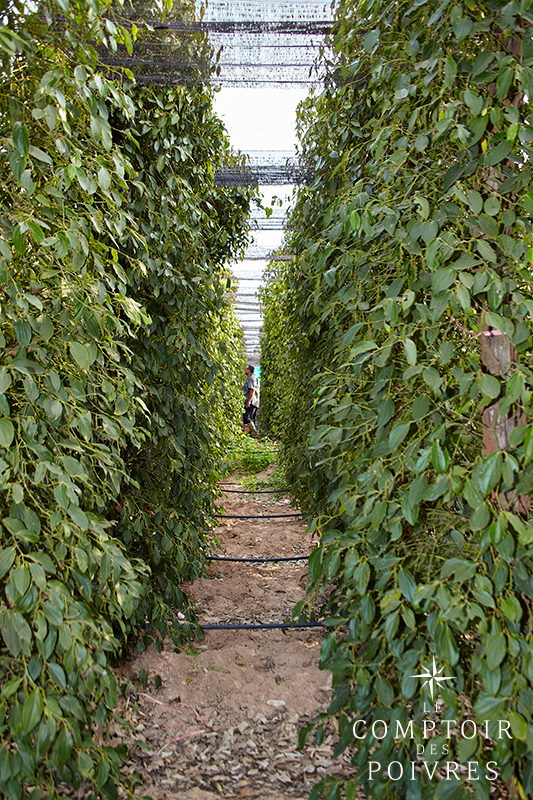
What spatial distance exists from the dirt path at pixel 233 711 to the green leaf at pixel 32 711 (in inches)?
15.9

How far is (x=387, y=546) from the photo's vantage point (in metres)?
1.17

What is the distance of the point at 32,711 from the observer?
883 millimetres

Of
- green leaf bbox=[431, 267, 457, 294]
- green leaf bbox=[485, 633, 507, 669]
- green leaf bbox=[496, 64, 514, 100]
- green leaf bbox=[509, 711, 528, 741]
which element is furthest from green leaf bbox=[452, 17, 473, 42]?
green leaf bbox=[509, 711, 528, 741]

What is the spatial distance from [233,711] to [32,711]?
3.40 feet

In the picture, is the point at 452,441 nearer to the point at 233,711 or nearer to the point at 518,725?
the point at 518,725

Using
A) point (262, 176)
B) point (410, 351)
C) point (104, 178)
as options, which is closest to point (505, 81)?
point (410, 351)

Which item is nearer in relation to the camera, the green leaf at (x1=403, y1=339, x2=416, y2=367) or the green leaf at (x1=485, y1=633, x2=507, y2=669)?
the green leaf at (x1=485, y1=633, x2=507, y2=669)

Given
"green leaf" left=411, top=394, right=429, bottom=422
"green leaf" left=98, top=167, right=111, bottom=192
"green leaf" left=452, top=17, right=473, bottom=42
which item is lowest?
"green leaf" left=411, top=394, right=429, bottom=422

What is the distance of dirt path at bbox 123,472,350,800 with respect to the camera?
144 cm

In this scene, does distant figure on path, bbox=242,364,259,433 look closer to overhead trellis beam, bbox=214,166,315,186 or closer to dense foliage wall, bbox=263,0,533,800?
overhead trellis beam, bbox=214,166,315,186

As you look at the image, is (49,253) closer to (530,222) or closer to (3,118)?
(3,118)

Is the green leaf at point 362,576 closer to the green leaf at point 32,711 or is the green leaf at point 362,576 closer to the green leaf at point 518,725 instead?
the green leaf at point 518,725

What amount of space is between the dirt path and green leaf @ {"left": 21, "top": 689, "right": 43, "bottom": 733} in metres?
0.40

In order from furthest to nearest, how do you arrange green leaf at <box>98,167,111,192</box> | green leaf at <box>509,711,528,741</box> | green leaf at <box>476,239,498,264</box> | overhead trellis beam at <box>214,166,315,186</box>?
overhead trellis beam at <box>214,166,315,186</box> < green leaf at <box>98,167,111,192</box> < green leaf at <box>476,239,498,264</box> < green leaf at <box>509,711,528,741</box>
